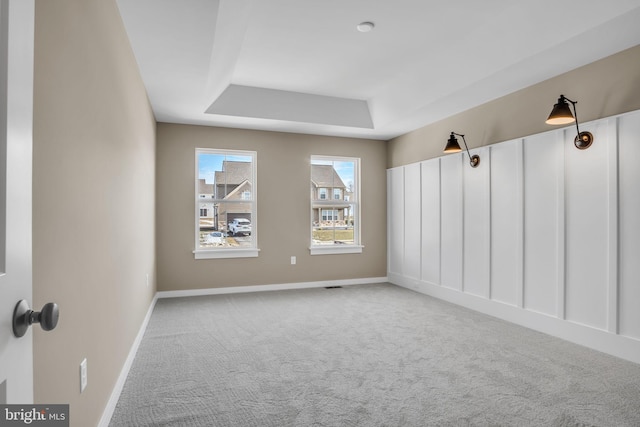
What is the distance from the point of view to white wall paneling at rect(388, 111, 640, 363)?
298 centimetres

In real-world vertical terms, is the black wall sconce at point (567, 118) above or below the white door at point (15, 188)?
above

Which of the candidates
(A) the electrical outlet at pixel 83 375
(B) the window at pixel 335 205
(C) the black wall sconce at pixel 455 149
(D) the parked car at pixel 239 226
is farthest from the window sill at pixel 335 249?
(A) the electrical outlet at pixel 83 375

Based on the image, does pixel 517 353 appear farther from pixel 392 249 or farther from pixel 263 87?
pixel 263 87

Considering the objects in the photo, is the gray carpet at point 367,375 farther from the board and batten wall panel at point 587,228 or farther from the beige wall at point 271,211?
the beige wall at point 271,211

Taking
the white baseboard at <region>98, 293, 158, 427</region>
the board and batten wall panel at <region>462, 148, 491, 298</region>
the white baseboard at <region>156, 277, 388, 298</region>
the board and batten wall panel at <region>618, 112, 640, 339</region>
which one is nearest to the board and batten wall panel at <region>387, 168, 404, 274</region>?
the white baseboard at <region>156, 277, 388, 298</region>

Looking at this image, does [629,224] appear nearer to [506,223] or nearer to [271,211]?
[506,223]

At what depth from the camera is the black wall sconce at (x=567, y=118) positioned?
3.04 m

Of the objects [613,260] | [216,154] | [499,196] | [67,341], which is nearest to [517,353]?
[613,260]

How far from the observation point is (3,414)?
69cm

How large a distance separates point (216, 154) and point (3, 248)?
497 cm

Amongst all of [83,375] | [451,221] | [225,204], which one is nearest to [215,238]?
[225,204]

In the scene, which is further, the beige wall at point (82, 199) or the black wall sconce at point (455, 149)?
the black wall sconce at point (455, 149)

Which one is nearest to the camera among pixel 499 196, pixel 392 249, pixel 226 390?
pixel 226 390

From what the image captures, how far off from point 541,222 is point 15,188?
13.3 ft
